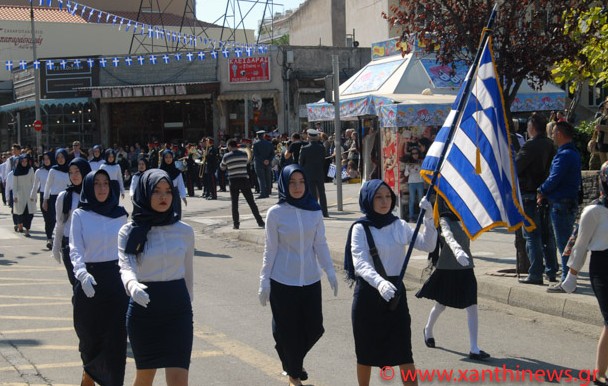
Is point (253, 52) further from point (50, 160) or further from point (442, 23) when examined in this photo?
point (442, 23)

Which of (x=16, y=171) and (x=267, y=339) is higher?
(x=16, y=171)

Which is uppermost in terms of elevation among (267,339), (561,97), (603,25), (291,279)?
(603,25)

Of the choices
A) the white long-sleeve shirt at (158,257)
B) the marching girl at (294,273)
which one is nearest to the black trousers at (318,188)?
the marching girl at (294,273)

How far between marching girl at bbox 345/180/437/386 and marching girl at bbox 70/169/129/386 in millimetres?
1743

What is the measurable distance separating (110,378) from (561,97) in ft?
45.5

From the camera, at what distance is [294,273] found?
6.95 m

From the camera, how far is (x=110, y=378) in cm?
658

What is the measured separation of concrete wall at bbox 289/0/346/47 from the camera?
179ft

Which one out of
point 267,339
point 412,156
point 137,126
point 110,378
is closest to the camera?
point 110,378

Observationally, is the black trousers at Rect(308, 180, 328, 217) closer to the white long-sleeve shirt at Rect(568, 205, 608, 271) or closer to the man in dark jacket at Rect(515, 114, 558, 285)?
the man in dark jacket at Rect(515, 114, 558, 285)

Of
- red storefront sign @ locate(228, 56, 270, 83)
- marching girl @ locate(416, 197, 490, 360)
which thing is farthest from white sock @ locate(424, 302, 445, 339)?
red storefront sign @ locate(228, 56, 270, 83)

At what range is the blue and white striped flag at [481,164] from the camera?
7230 millimetres

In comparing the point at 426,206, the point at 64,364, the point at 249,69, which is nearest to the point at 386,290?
the point at 426,206

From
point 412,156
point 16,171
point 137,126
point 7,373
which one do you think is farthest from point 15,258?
point 137,126
